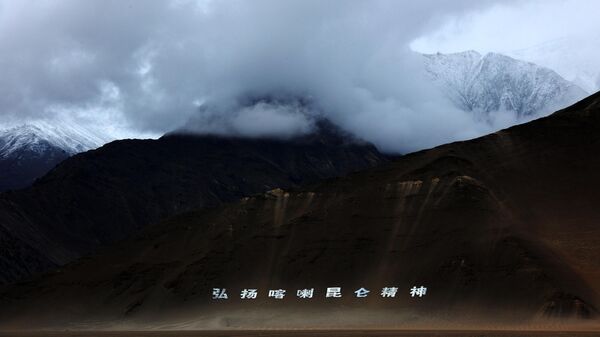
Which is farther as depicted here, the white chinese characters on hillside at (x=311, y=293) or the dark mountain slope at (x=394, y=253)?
the white chinese characters on hillside at (x=311, y=293)

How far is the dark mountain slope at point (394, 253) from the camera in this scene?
100 m

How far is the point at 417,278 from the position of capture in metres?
106

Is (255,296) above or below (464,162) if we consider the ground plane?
below

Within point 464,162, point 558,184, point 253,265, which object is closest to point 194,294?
point 253,265

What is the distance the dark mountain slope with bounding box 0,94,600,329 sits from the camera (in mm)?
100250

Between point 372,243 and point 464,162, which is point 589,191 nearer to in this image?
point 464,162

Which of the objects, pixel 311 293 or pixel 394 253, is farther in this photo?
pixel 394 253

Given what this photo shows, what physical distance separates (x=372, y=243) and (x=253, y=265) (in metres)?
17.1

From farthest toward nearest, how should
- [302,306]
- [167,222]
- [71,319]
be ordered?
1. [167,222]
2. [71,319]
3. [302,306]

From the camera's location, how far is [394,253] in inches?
4437

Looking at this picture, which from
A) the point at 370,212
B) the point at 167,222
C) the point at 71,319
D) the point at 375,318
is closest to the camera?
the point at 375,318

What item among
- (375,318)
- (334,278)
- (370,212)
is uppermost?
(370,212)

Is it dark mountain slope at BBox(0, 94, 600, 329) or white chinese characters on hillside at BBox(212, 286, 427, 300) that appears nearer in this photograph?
dark mountain slope at BBox(0, 94, 600, 329)

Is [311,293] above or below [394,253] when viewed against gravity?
below
